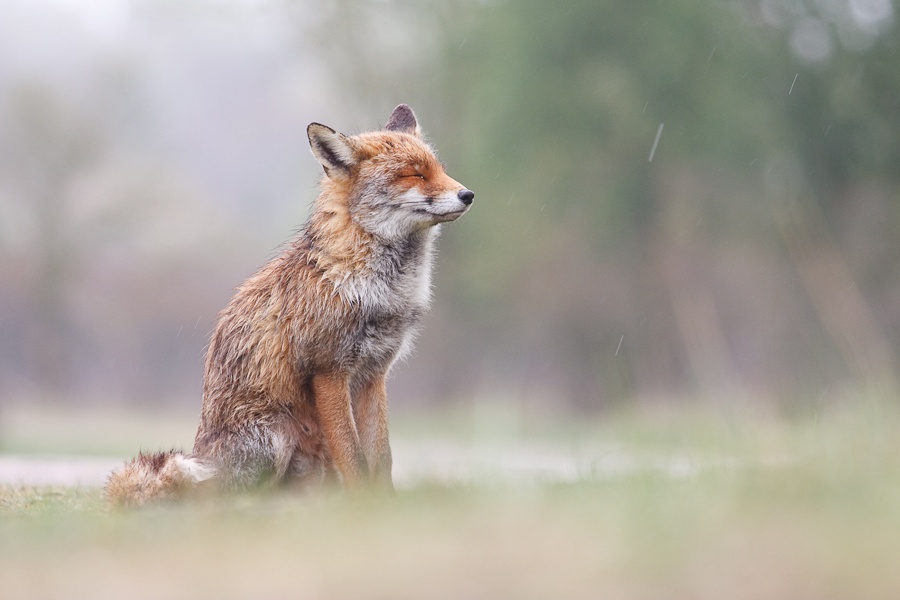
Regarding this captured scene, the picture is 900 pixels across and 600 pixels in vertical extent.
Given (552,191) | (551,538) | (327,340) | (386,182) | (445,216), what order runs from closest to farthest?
1. (551,538)
2. (327,340)
3. (445,216)
4. (386,182)
5. (552,191)

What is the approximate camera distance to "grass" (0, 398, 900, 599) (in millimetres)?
3201

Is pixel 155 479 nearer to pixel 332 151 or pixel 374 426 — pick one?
pixel 374 426

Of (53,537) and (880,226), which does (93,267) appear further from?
(53,537)

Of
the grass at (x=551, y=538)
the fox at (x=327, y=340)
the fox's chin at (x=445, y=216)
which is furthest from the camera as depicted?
the fox's chin at (x=445, y=216)

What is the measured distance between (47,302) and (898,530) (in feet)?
103

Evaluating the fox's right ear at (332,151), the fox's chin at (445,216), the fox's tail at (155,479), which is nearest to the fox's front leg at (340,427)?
the fox's tail at (155,479)

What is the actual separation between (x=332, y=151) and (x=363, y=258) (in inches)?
29.5

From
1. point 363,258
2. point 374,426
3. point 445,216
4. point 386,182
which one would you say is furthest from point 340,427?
point 386,182

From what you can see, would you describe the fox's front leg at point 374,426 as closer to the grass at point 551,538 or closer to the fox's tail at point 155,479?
the fox's tail at point 155,479

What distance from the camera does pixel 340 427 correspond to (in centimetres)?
605

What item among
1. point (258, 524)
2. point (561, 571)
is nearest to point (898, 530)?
point (561, 571)

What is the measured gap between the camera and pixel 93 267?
3325 cm

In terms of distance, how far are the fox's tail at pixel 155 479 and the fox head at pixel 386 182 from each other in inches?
73.2

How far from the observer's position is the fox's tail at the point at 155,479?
19.5 ft
